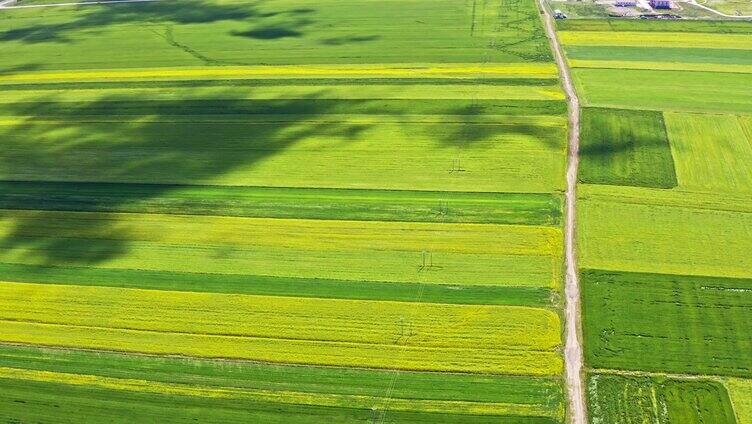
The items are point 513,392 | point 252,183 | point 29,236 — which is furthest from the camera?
point 252,183

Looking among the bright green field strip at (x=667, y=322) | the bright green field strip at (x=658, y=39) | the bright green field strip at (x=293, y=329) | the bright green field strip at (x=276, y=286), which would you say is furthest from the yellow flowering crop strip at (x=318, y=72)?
the bright green field strip at (x=293, y=329)

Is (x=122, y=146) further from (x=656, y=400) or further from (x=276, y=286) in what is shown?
(x=656, y=400)

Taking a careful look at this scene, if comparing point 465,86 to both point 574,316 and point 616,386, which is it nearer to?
point 574,316

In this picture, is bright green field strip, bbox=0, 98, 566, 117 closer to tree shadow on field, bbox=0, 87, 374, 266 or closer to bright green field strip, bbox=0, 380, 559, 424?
tree shadow on field, bbox=0, 87, 374, 266

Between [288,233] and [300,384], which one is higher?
[288,233]

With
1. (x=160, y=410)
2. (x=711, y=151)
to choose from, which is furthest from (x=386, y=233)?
(x=711, y=151)

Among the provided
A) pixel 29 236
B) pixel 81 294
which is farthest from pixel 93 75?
pixel 81 294
